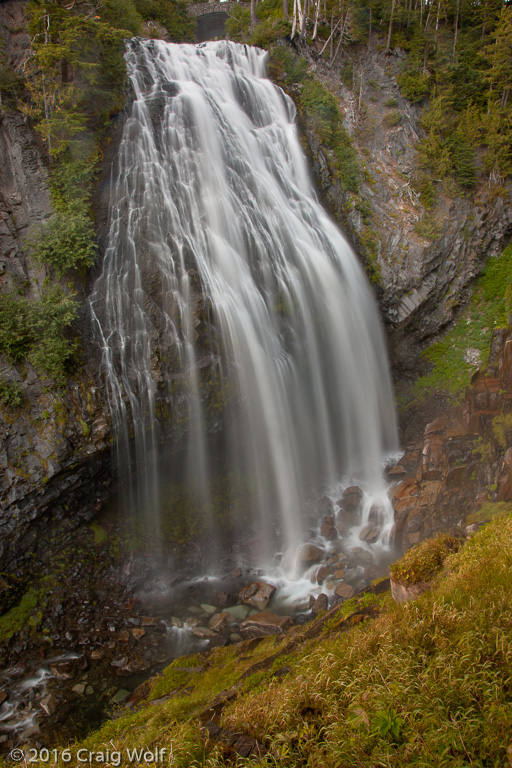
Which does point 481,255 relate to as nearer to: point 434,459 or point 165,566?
point 434,459

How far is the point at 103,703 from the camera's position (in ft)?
31.2

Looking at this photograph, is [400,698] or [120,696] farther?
[120,696]

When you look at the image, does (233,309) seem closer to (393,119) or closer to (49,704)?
(49,704)

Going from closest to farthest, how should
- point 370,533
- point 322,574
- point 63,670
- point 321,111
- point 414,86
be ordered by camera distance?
point 63,670, point 322,574, point 370,533, point 321,111, point 414,86

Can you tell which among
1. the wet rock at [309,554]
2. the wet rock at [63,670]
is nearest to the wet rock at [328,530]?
the wet rock at [309,554]

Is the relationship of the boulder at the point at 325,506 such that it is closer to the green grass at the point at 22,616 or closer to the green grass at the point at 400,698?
the green grass at the point at 400,698

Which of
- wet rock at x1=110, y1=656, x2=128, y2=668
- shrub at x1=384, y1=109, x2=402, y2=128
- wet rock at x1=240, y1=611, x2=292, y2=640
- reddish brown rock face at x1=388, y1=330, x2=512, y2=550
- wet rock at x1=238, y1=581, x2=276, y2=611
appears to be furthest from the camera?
shrub at x1=384, y1=109, x2=402, y2=128

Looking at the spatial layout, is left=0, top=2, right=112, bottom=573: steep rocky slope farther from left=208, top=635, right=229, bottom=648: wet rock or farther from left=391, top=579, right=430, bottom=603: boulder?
left=391, top=579, right=430, bottom=603: boulder

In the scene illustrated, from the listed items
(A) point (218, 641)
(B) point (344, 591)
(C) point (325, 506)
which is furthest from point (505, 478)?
(A) point (218, 641)

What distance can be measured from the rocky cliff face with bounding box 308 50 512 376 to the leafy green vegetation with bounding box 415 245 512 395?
560mm

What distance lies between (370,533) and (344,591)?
3.26m

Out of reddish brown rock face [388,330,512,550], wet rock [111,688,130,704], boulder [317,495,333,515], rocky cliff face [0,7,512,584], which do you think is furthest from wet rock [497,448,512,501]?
wet rock [111,688,130,704]

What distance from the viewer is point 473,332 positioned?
20156 mm

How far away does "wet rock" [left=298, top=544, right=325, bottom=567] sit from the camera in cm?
1370
